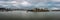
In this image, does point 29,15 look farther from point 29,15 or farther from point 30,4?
point 30,4

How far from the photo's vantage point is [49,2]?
3.80 ft

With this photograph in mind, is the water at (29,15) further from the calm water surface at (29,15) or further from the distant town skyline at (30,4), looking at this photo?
the distant town skyline at (30,4)

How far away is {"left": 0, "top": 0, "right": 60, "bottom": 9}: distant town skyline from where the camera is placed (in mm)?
1141

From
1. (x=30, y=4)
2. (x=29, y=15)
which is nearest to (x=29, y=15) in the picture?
(x=29, y=15)

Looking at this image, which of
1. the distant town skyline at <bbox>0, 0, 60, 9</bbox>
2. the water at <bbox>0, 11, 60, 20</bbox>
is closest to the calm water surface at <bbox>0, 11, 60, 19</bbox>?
the water at <bbox>0, 11, 60, 20</bbox>

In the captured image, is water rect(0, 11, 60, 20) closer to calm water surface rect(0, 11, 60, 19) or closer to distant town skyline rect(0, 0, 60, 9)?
calm water surface rect(0, 11, 60, 19)

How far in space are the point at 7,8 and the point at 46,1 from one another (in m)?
0.67

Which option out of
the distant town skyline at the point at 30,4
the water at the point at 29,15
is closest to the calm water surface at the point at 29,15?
the water at the point at 29,15

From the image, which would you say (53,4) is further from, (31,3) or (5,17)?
(5,17)

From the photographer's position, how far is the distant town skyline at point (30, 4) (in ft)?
3.74

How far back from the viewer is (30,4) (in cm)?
116

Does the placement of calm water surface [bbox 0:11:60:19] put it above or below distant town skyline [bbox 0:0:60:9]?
below

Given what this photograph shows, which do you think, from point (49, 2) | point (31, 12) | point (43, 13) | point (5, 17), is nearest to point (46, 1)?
point (49, 2)

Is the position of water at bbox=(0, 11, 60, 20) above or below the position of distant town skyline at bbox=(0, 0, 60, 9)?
below
